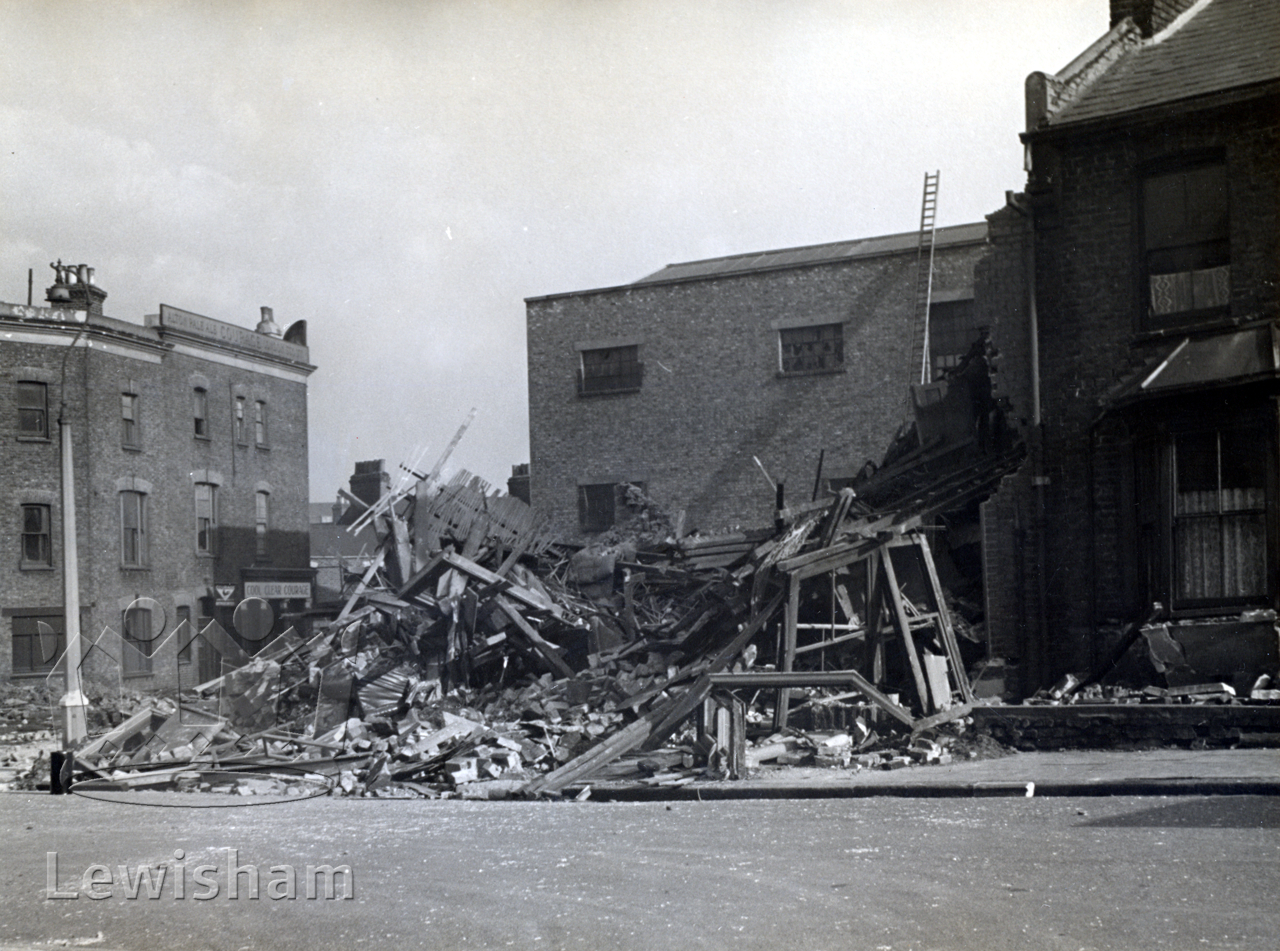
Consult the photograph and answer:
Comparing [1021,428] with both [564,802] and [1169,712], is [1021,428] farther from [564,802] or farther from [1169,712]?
[564,802]

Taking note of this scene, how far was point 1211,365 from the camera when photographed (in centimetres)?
1346

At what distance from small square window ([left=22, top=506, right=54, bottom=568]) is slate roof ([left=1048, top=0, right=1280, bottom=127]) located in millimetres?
26080

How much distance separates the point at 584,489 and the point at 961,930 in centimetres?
2362

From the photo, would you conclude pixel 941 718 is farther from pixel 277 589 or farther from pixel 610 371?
pixel 277 589

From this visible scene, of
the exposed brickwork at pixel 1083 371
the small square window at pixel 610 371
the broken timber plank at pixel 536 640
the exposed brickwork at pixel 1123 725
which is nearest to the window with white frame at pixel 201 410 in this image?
the small square window at pixel 610 371

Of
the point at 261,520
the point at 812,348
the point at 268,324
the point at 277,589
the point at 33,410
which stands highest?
the point at 268,324

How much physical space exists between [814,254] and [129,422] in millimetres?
19394

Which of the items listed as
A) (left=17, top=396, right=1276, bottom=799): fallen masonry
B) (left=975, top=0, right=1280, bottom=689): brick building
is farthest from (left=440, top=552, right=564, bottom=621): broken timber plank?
(left=975, top=0, right=1280, bottom=689): brick building

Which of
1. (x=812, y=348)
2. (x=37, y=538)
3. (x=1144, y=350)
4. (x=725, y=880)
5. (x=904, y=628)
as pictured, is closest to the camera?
(x=725, y=880)

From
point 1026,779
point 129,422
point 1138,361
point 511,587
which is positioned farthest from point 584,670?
point 129,422

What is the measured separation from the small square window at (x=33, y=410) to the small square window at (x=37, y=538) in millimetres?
1951

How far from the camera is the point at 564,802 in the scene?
10.9m

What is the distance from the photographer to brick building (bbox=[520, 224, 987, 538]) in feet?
85.0

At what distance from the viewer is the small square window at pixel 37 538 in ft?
96.6
